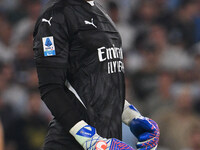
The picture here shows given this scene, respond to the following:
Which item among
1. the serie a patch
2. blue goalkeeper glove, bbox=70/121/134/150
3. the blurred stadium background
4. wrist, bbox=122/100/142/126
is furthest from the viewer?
the blurred stadium background

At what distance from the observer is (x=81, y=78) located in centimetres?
270

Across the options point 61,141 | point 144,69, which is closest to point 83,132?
point 61,141

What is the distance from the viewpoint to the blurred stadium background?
6.11 meters

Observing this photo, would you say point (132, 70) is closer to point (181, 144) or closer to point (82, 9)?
point (181, 144)

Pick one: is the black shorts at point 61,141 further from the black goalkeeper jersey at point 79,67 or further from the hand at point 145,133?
the hand at point 145,133

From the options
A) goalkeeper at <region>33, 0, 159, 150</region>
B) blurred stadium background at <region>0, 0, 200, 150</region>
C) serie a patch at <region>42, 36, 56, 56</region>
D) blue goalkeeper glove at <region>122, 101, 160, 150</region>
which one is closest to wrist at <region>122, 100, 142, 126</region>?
blue goalkeeper glove at <region>122, 101, 160, 150</region>

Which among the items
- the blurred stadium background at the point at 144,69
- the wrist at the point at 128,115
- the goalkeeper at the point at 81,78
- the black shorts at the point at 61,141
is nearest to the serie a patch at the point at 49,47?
the goalkeeper at the point at 81,78

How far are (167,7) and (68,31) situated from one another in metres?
5.92

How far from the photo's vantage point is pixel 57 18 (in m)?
2.65

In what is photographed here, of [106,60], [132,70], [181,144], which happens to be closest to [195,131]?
[181,144]

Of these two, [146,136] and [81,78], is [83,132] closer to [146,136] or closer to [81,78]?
[81,78]

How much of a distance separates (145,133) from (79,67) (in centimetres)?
52

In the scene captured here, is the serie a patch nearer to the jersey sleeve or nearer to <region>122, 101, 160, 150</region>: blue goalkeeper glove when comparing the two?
the jersey sleeve

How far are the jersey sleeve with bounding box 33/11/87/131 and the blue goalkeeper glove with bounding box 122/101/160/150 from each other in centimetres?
39
